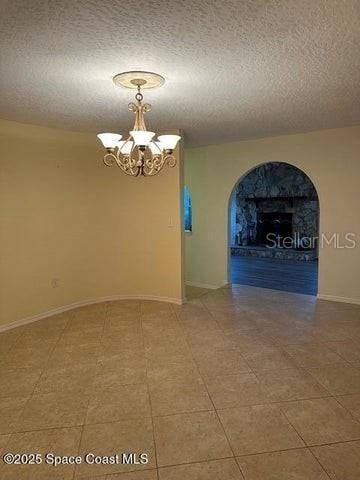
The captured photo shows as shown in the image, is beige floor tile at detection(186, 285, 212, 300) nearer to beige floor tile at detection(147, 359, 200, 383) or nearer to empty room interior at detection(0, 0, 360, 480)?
empty room interior at detection(0, 0, 360, 480)

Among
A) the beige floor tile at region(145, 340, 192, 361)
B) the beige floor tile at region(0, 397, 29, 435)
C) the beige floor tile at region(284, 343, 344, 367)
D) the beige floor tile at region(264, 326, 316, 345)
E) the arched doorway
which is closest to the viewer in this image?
the beige floor tile at region(0, 397, 29, 435)

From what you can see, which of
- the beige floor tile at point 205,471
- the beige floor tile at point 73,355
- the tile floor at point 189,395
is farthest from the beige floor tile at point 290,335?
the beige floor tile at point 73,355

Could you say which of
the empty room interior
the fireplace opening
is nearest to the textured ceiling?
the empty room interior

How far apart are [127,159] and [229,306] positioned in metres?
2.53

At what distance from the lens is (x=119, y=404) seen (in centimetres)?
229

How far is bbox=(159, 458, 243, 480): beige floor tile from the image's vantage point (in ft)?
5.52

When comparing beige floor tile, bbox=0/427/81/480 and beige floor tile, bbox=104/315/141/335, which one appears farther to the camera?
beige floor tile, bbox=104/315/141/335

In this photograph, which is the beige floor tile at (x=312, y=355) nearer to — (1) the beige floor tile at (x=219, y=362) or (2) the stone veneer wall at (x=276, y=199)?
(1) the beige floor tile at (x=219, y=362)

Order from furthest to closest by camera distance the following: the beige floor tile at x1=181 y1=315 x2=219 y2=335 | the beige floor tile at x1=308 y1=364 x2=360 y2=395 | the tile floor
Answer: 1. the beige floor tile at x1=181 y1=315 x2=219 y2=335
2. the beige floor tile at x1=308 y1=364 x2=360 y2=395
3. the tile floor

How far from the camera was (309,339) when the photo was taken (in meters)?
3.34

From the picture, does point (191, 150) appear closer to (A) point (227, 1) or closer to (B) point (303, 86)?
(B) point (303, 86)

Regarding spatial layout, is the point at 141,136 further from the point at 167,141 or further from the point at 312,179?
the point at 312,179

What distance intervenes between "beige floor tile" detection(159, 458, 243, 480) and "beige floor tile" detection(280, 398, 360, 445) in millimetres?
493

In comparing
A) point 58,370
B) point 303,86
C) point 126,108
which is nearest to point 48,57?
point 126,108
